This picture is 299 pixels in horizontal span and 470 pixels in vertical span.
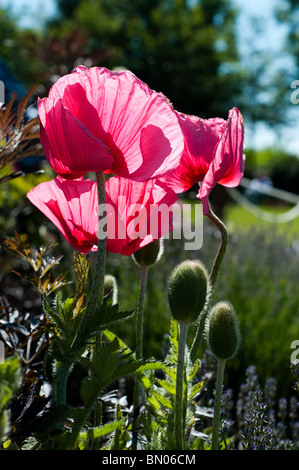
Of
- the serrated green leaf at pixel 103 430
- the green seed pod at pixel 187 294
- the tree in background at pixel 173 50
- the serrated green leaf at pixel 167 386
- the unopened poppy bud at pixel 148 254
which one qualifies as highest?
the tree in background at pixel 173 50

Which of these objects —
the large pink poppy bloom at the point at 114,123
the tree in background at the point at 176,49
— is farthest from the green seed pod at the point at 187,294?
the tree in background at the point at 176,49

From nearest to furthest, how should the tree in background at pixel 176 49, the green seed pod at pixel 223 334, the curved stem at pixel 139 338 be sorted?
the green seed pod at pixel 223 334 < the curved stem at pixel 139 338 < the tree in background at pixel 176 49

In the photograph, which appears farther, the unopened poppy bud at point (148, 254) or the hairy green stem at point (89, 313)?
the unopened poppy bud at point (148, 254)

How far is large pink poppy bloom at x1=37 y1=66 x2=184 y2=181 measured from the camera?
0.58m

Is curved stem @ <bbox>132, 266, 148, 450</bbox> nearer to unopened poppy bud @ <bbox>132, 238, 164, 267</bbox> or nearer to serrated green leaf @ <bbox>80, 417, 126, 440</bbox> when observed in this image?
unopened poppy bud @ <bbox>132, 238, 164, 267</bbox>

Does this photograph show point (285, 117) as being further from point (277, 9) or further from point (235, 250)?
point (235, 250)

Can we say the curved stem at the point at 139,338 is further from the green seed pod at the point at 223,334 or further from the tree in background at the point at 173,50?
the tree in background at the point at 173,50

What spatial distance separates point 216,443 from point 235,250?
12.1 ft

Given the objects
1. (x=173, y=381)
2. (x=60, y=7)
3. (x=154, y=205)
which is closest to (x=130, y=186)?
(x=154, y=205)

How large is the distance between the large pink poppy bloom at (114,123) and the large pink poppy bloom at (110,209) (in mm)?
71

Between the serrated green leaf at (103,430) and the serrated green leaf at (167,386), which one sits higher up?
the serrated green leaf at (167,386)

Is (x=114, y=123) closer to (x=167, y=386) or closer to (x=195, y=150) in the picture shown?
(x=195, y=150)

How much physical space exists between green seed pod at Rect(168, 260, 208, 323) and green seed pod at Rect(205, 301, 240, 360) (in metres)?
0.07

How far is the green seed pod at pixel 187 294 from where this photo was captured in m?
0.60
